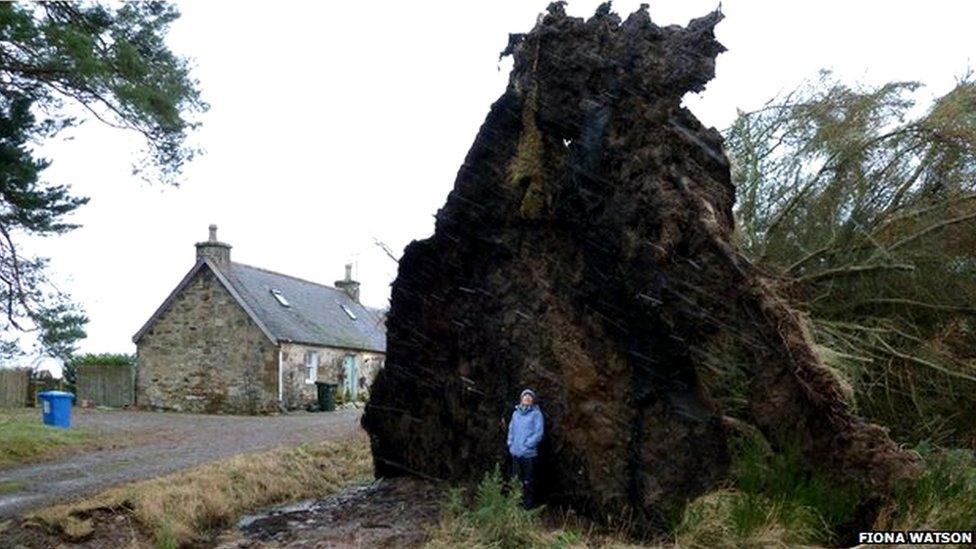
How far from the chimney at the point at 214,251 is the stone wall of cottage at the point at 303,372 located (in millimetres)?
4004

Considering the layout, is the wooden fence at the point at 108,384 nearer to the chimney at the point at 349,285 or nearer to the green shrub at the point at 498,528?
the chimney at the point at 349,285

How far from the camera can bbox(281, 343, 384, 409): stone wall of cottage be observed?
95.0ft

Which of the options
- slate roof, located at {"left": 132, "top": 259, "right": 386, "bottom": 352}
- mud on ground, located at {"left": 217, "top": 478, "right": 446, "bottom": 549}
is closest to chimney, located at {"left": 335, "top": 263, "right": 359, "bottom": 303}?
slate roof, located at {"left": 132, "top": 259, "right": 386, "bottom": 352}

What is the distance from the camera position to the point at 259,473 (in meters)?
12.2

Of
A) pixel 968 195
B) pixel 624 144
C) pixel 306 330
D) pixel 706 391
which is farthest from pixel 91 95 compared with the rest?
pixel 306 330

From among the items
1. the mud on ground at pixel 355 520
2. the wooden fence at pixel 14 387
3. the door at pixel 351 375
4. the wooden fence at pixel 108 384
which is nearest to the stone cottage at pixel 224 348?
the wooden fence at pixel 108 384

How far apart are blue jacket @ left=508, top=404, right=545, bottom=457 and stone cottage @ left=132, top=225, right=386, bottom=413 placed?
65.9ft

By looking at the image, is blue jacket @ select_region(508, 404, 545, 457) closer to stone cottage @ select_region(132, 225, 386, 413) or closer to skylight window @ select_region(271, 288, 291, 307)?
stone cottage @ select_region(132, 225, 386, 413)

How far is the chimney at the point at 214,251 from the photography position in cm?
3012

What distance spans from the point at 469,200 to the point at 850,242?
5024mm

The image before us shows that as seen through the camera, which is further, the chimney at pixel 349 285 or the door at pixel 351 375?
the chimney at pixel 349 285

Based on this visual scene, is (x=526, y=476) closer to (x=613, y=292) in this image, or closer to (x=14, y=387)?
(x=613, y=292)

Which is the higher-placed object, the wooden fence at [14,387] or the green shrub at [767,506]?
the wooden fence at [14,387]

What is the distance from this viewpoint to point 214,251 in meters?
30.2
